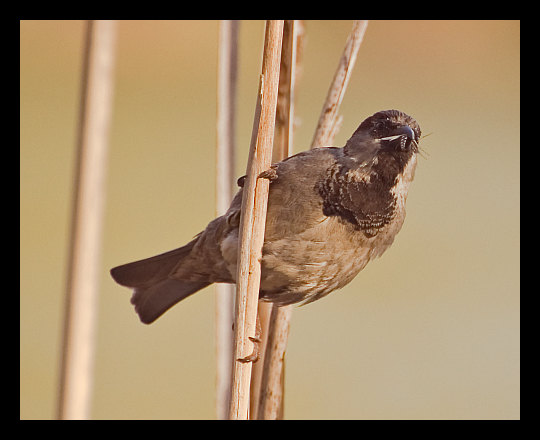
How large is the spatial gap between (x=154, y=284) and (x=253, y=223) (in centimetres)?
106

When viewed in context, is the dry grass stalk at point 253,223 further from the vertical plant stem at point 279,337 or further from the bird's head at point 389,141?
the bird's head at point 389,141

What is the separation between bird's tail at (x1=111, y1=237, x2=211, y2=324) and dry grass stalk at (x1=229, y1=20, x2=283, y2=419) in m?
0.93

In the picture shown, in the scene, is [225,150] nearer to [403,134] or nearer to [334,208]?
[334,208]

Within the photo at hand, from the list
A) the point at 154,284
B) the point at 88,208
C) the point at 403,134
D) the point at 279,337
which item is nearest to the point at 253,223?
the point at 279,337

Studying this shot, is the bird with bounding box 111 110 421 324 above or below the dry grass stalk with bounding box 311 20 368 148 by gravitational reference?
below

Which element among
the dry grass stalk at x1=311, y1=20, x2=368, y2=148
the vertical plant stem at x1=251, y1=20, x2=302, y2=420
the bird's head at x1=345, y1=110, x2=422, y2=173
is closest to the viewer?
the vertical plant stem at x1=251, y1=20, x2=302, y2=420

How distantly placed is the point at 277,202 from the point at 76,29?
806 cm

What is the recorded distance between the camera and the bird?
2.22 metres

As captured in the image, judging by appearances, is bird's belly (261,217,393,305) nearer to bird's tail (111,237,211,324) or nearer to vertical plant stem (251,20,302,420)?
vertical plant stem (251,20,302,420)

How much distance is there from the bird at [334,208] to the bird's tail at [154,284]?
19.8 inches

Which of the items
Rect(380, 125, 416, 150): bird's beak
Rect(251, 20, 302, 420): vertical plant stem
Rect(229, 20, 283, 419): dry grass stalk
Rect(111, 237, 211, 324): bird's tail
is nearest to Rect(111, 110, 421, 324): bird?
Rect(380, 125, 416, 150): bird's beak

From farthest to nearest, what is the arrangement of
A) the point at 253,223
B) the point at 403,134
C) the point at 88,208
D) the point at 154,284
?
the point at 154,284
the point at 403,134
the point at 88,208
the point at 253,223

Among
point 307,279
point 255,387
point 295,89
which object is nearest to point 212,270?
point 307,279

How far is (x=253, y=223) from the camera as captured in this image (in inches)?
74.0
